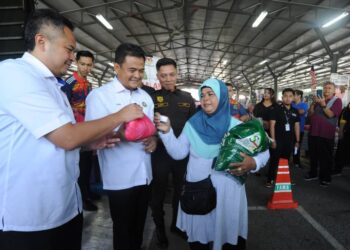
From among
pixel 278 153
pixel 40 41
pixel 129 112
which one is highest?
pixel 40 41

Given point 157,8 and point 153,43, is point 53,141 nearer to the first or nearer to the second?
point 157,8

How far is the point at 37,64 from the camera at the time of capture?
46.2 inches

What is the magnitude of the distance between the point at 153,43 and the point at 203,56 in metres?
7.59

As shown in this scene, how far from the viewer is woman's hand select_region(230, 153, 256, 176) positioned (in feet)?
5.50

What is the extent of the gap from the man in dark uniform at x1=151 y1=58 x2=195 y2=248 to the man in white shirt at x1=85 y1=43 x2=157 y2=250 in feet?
2.81

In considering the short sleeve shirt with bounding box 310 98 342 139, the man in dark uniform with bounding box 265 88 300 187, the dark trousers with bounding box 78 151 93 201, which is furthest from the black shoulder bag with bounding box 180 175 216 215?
the short sleeve shirt with bounding box 310 98 342 139

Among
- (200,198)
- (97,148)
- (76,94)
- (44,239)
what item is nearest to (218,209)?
(200,198)

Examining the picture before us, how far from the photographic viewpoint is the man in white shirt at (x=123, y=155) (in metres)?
1.83

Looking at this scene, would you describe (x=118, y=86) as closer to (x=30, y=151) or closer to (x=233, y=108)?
(x=30, y=151)

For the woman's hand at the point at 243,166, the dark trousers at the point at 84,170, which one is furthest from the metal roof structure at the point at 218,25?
the woman's hand at the point at 243,166

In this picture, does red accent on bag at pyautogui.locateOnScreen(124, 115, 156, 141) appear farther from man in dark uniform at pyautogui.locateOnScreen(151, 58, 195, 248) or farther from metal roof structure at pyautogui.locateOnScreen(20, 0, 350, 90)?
metal roof structure at pyautogui.locateOnScreen(20, 0, 350, 90)

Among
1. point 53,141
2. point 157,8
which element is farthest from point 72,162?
point 157,8

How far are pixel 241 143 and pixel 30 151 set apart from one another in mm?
1175

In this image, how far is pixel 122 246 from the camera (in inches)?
75.2
